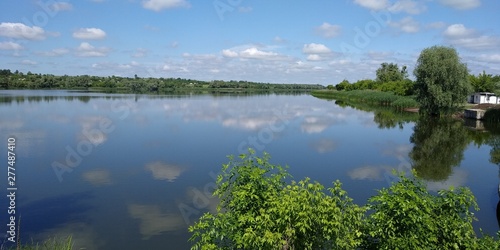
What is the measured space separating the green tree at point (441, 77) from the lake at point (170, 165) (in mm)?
9677

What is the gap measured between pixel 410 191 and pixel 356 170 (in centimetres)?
1315

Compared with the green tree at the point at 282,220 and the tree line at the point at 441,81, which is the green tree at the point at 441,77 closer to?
the tree line at the point at 441,81

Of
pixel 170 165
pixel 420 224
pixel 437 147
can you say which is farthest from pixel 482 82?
pixel 420 224

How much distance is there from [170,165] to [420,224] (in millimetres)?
14901

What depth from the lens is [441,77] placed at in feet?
148

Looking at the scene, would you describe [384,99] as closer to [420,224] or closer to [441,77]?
[441,77]

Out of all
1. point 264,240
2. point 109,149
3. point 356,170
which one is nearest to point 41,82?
point 109,149

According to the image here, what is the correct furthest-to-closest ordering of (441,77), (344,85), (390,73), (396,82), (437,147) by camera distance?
(344,85) → (390,73) → (396,82) → (441,77) → (437,147)

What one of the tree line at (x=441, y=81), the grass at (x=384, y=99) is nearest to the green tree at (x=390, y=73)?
the grass at (x=384, y=99)

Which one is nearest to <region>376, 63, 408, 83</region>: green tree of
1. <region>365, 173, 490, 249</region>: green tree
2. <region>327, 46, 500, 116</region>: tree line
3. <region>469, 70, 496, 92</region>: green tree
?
<region>469, 70, 496, 92</region>: green tree

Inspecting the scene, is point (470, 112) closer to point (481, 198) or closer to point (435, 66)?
point (435, 66)

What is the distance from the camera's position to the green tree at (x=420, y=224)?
548cm

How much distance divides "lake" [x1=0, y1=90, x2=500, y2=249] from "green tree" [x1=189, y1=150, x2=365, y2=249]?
238 centimetres

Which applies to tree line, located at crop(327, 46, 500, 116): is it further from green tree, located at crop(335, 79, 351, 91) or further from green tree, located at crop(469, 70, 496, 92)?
green tree, located at crop(335, 79, 351, 91)
